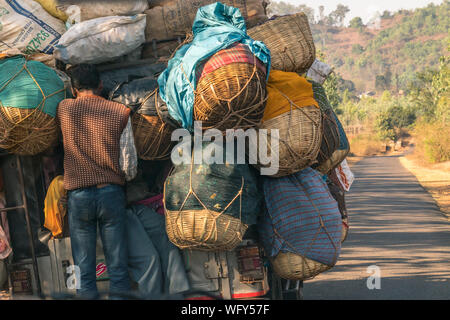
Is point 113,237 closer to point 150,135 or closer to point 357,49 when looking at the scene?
point 150,135

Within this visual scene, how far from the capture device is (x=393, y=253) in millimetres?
8594

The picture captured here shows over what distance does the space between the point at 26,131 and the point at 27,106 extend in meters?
0.16

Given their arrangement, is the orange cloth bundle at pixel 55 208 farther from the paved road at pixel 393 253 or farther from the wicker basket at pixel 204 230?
the paved road at pixel 393 253

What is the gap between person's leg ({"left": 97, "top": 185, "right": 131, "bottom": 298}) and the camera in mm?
3490

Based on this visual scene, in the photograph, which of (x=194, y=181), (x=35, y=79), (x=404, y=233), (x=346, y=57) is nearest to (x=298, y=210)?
(x=194, y=181)

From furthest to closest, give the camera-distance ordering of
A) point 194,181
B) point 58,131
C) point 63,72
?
point 63,72
point 58,131
point 194,181

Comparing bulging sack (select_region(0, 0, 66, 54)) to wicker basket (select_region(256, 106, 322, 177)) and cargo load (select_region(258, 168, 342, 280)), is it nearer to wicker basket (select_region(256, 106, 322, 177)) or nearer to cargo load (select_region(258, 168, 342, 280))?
wicker basket (select_region(256, 106, 322, 177))

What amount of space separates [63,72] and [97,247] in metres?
1.30

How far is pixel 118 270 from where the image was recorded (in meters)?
3.49

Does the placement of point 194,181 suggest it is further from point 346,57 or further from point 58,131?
point 346,57

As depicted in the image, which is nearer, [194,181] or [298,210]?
[194,181]

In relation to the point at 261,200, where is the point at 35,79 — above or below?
above

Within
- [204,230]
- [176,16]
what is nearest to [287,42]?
[176,16]

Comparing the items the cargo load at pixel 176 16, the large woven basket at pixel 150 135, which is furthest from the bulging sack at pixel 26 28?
the large woven basket at pixel 150 135
